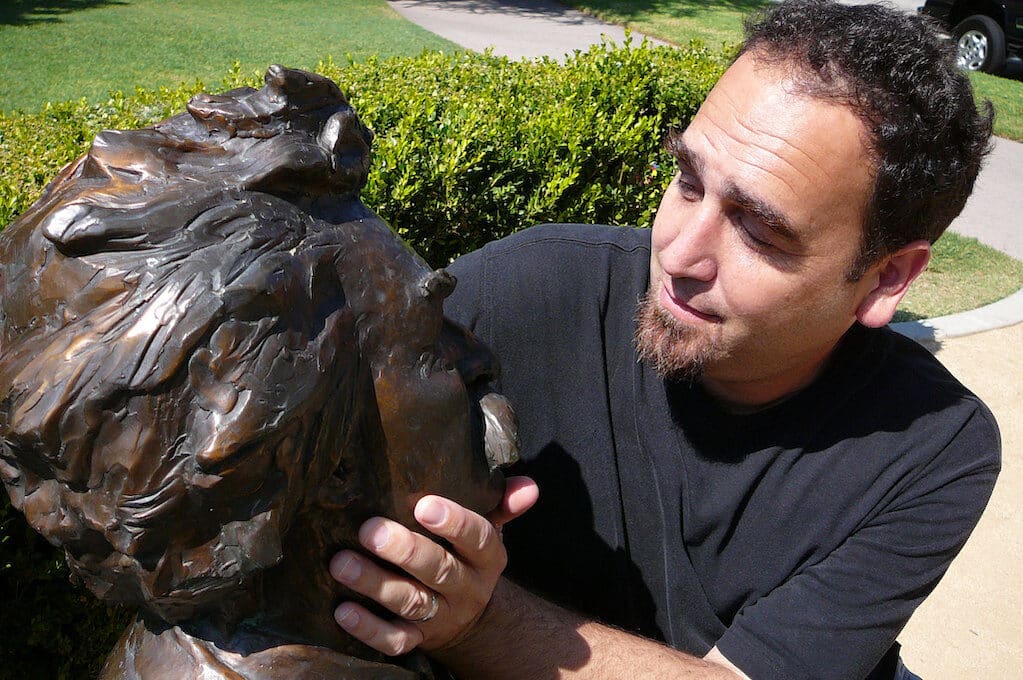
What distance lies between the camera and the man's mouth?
1.48m

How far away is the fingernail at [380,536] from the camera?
1.40 m

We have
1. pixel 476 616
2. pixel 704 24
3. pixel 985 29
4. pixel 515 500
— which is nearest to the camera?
pixel 515 500

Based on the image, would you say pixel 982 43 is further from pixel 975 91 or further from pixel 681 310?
pixel 681 310

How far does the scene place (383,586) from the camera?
1449 mm

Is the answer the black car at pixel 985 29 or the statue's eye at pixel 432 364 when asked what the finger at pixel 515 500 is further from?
the black car at pixel 985 29

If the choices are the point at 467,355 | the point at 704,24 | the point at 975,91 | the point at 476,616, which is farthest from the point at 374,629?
the point at 704,24

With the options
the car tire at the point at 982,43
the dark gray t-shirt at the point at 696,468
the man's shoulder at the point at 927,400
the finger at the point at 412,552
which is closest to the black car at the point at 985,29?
the car tire at the point at 982,43

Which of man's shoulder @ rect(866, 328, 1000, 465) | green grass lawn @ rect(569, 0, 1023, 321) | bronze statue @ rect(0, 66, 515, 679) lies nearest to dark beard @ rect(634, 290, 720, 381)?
man's shoulder @ rect(866, 328, 1000, 465)

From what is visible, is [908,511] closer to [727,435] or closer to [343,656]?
[727,435]

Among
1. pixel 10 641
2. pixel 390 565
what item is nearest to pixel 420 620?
pixel 390 565

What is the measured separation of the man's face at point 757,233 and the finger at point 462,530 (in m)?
0.82

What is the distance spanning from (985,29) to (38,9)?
14822 millimetres

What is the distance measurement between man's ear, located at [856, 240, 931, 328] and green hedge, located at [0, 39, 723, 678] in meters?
1.98

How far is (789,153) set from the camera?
1.99 m
